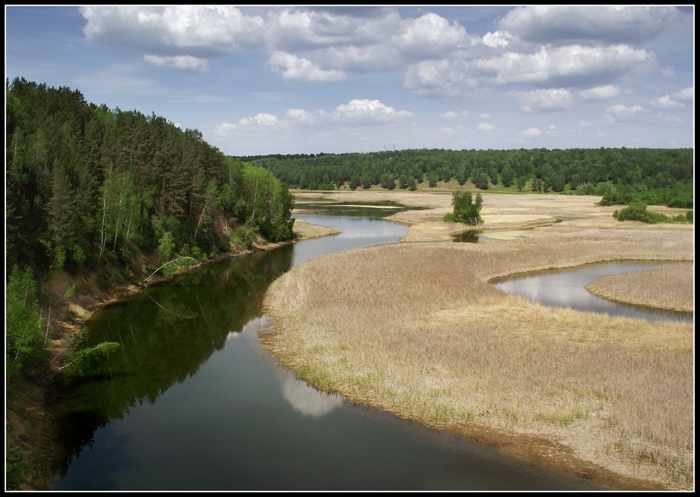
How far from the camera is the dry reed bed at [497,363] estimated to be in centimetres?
1594

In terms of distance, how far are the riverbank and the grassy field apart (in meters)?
9.78

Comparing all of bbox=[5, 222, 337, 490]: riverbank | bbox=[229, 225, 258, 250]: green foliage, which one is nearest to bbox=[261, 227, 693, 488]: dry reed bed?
bbox=[5, 222, 337, 490]: riverbank

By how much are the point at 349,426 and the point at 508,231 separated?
63325mm

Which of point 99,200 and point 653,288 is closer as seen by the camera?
point 653,288

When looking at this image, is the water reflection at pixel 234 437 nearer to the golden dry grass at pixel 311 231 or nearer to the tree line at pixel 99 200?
the tree line at pixel 99 200

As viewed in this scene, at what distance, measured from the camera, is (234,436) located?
55.6 feet

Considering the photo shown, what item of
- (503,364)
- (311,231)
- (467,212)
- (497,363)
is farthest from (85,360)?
(467,212)

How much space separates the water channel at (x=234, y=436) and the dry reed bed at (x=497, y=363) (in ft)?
3.80

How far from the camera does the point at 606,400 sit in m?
17.9

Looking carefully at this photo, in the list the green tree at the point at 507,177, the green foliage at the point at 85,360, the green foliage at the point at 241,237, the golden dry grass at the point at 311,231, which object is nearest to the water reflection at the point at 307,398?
the green foliage at the point at 85,360

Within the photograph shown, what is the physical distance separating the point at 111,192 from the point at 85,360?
1986 cm

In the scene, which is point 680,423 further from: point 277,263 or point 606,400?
point 277,263

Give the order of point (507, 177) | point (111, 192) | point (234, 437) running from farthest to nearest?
point (507, 177) → point (111, 192) → point (234, 437)

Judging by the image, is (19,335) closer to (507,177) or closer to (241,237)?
(241,237)
